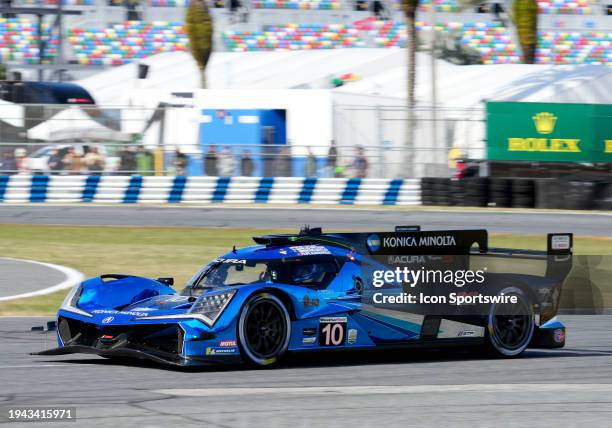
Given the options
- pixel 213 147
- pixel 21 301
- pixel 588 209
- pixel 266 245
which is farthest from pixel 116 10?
pixel 266 245

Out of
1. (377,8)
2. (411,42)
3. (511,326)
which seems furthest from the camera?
(377,8)

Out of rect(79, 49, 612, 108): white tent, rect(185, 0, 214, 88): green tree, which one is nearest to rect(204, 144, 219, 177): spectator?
rect(79, 49, 612, 108): white tent

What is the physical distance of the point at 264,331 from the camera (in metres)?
8.37

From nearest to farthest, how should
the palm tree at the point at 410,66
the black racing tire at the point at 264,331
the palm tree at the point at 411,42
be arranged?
the black racing tire at the point at 264,331, the palm tree at the point at 410,66, the palm tree at the point at 411,42

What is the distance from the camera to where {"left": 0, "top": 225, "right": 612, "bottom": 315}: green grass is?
16266mm

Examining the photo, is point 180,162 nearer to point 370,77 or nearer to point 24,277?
point 370,77

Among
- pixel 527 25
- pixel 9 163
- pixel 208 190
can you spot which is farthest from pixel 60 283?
pixel 527 25

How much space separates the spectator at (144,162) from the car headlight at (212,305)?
2222 centimetres

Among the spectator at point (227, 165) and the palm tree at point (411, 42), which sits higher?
the palm tree at point (411, 42)

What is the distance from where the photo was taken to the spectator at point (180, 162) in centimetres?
3031

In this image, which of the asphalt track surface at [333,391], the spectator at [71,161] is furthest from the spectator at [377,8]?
the asphalt track surface at [333,391]

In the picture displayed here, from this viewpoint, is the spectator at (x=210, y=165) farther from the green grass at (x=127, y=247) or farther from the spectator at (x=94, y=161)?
the green grass at (x=127, y=247)

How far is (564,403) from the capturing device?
7.01m

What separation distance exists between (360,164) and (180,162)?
524 cm
